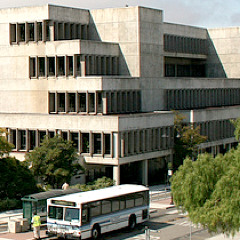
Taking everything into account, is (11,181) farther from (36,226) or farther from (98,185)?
(36,226)

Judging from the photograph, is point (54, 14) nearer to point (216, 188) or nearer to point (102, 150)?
point (102, 150)

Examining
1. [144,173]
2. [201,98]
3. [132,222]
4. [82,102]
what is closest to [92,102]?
[82,102]

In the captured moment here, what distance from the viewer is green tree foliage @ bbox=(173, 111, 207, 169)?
8012cm

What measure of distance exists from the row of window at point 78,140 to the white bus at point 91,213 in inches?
892

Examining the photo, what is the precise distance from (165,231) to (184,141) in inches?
1242

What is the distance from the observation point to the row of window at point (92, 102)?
253 ft

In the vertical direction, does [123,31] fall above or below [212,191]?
above

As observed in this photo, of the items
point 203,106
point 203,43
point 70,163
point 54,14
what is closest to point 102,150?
point 70,163

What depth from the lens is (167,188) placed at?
74.4 meters

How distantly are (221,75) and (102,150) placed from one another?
153 ft

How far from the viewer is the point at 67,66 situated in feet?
256

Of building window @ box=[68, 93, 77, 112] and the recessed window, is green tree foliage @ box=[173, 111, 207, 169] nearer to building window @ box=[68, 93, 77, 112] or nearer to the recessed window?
building window @ box=[68, 93, 77, 112]

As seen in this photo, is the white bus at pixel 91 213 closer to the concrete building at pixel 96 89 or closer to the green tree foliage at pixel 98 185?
the green tree foliage at pixel 98 185

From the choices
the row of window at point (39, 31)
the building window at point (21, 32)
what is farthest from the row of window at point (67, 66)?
the building window at point (21, 32)
